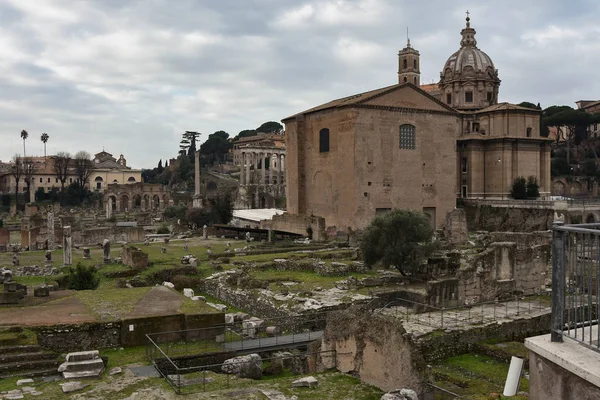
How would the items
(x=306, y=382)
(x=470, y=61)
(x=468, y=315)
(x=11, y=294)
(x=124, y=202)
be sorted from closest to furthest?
(x=306, y=382) < (x=11, y=294) < (x=468, y=315) < (x=470, y=61) < (x=124, y=202)

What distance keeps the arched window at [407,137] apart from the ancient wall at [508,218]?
7856 millimetres

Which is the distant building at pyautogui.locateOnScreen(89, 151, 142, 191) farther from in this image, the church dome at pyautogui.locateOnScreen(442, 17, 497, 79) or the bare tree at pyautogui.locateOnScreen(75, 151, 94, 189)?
the church dome at pyautogui.locateOnScreen(442, 17, 497, 79)

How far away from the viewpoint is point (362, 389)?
29.4ft

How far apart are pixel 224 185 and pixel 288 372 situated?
66360 mm

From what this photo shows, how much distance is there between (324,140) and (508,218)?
43.6ft

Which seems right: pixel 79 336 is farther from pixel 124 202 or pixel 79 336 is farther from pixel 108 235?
pixel 124 202

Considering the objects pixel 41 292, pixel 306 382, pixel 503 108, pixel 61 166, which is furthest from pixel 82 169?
pixel 306 382

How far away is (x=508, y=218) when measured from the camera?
123 feet

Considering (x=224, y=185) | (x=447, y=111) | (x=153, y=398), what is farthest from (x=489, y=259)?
(x=224, y=185)

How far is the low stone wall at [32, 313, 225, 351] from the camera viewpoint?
11055 mm

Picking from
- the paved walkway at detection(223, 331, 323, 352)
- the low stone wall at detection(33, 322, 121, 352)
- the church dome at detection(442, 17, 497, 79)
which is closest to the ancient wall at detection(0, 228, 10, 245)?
the low stone wall at detection(33, 322, 121, 352)

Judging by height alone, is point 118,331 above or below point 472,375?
above

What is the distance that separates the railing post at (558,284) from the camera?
362cm

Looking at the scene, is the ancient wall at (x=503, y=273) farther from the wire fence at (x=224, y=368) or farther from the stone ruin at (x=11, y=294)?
the stone ruin at (x=11, y=294)
